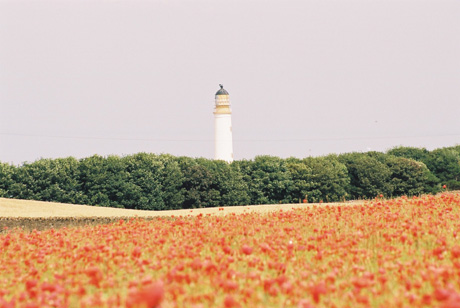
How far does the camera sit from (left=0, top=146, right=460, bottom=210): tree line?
1881 inches

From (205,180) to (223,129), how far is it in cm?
2608

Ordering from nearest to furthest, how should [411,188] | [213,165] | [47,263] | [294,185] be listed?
1. [47,263]
2. [213,165]
3. [294,185]
4. [411,188]

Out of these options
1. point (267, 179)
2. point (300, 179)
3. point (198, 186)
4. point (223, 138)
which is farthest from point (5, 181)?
point (223, 138)

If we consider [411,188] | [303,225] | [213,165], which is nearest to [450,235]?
[303,225]

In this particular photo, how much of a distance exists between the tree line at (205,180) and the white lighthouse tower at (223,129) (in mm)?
16567

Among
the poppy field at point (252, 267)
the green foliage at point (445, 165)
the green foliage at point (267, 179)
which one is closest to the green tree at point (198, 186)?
the green foliage at point (267, 179)

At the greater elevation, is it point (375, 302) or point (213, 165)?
point (213, 165)

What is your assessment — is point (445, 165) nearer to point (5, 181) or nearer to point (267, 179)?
point (267, 179)

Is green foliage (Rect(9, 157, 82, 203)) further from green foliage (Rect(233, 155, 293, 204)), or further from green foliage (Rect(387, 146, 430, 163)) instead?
green foliage (Rect(387, 146, 430, 163))

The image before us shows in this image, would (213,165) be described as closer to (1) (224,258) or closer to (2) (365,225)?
(2) (365,225)

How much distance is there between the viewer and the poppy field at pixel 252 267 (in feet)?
23.6

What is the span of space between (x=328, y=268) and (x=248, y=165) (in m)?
50.2

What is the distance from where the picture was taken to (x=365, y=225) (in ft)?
48.0

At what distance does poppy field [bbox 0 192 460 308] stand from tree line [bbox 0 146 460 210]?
3197cm
